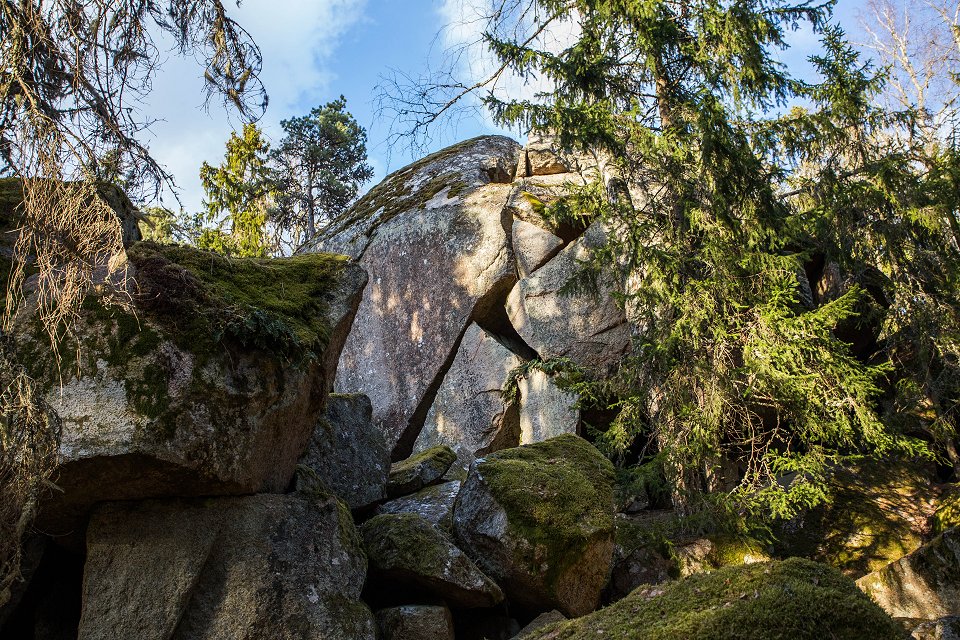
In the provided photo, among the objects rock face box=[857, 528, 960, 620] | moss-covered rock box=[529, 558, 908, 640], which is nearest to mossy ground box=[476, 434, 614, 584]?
moss-covered rock box=[529, 558, 908, 640]

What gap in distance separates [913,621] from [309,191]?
22768 mm

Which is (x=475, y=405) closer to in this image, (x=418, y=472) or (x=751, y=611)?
(x=418, y=472)

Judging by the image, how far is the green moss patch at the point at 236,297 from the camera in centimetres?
550

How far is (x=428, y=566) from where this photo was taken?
6.45 metres

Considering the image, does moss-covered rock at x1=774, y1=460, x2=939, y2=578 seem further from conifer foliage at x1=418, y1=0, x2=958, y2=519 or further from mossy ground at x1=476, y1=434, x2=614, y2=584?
mossy ground at x1=476, y1=434, x2=614, y2=584

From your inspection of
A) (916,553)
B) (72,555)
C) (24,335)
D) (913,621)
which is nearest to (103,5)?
(24,335)

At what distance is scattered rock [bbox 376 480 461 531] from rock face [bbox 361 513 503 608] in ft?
3.31

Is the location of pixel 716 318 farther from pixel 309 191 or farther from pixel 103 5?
pixel 309 191

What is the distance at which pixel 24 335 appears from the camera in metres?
5.16

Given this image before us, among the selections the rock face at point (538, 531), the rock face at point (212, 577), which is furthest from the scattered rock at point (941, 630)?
the rock face at point (212, 577)

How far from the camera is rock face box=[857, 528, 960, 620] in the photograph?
7.11 m

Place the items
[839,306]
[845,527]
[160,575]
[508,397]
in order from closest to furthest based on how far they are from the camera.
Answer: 1. [160,575]
2. [839,306]
3. [845,527]
4. [508,397]

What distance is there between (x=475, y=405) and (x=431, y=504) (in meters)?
4.18

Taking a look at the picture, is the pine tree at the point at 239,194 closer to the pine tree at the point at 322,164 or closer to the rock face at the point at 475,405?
the rock face at the point at 475,405
